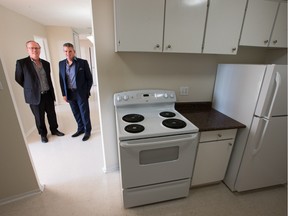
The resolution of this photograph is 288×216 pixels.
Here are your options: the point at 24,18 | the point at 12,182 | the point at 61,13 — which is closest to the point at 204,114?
the point at 12,182

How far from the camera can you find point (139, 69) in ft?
5.54

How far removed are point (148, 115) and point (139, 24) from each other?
0.85 meters

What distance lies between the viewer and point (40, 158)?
7.43 feet

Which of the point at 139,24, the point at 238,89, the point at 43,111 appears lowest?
the point at 43,111

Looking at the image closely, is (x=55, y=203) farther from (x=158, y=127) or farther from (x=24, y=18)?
(x=24, y=18)

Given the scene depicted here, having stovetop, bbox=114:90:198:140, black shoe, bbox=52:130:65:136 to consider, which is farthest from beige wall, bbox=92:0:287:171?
black shoe, bbox=52:130:65:136

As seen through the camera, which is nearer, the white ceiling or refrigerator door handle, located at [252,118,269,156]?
refrigerator door handle, located at [252,118,269,156]

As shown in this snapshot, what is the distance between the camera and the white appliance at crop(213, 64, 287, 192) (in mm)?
1306

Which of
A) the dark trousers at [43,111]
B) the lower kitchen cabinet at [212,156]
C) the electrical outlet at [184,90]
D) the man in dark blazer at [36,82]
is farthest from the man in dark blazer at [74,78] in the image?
the lower kitchen cabinet at [212,156]

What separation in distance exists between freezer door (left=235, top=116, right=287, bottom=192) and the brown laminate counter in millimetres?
163

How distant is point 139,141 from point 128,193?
0.58 m

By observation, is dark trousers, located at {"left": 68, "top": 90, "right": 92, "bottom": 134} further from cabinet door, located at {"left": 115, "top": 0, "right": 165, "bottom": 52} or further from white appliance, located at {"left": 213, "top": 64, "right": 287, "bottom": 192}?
white appliance, located at {"left": 213, "top": 64, "right": 287, "bottom": 192}

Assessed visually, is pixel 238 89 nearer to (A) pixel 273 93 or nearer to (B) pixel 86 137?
(A) pixel 273 93

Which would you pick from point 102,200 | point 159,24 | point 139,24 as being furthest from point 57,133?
point 159,24
